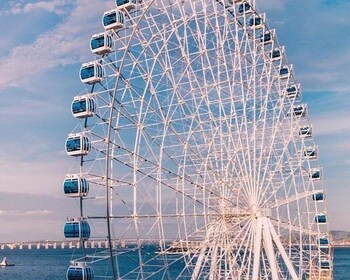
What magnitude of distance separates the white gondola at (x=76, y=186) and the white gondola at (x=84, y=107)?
242cm

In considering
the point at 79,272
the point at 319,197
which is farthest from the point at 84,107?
the point at 319,197

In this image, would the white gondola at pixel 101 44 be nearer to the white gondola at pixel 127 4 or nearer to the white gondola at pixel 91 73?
the white gondola at pixel 91 73

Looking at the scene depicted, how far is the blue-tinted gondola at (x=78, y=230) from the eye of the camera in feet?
60.5

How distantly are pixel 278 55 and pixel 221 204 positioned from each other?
10.1 meters

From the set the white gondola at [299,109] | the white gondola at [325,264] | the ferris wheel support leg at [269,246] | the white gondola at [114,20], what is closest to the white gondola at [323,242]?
the white gondola at [325,264]

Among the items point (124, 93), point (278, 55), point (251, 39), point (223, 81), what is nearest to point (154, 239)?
point (124, 93)

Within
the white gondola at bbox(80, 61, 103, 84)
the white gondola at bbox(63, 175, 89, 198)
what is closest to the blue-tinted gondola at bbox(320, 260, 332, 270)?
the white gondola at bbox(63, 175, 89, 198)

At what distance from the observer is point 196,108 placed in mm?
25328

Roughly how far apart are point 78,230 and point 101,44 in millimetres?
7329

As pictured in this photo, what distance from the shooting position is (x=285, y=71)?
3228 centimetres

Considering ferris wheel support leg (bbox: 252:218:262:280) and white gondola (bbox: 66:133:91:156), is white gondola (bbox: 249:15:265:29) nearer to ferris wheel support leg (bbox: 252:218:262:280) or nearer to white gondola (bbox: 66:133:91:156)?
ferris wheel support leg (bbox: 252:218:262:280)

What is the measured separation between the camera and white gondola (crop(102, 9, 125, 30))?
21938 mm

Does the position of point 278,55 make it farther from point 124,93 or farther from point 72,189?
point 72,189

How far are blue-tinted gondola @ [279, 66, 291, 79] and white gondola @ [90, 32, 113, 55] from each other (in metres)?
13.7
